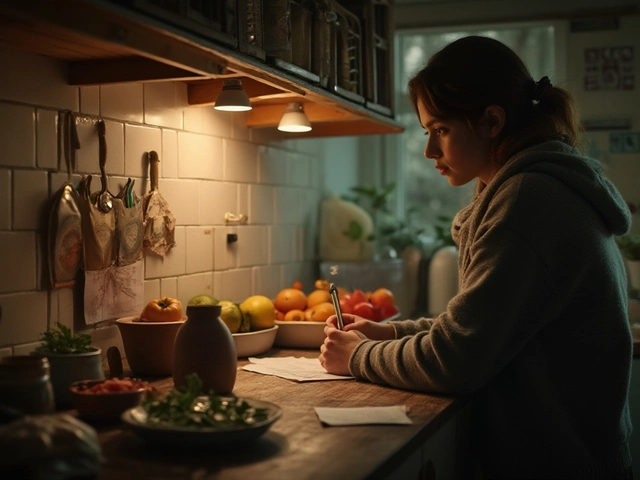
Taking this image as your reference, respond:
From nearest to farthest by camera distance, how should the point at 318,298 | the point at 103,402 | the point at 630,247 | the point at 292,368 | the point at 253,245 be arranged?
1. the point at 103,402
2. the point at 292,368
3. the point at 318,298
4. the point at 253,245
5. the point at 630,247

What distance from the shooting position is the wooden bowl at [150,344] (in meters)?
1.61

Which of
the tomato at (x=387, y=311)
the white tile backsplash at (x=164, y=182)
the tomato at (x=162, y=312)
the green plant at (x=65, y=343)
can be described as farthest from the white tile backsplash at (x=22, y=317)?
the tomato at (x=387, y=311)

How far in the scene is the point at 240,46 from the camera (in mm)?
1473

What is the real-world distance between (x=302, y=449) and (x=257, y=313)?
84 cm

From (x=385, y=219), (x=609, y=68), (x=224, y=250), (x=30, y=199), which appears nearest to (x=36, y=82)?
(x=30, y=199)

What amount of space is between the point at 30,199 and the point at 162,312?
1.19 ft

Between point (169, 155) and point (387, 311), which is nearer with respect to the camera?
point (169, 155)

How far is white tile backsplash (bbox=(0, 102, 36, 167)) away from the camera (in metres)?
1.41

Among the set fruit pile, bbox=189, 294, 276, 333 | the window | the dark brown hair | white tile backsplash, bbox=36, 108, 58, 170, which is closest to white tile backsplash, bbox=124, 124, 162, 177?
white tile backsplash, bbox=36, 108, 58, 170

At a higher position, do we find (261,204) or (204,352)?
(261,204)

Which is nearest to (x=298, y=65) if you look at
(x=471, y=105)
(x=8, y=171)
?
(x=471, y=105)

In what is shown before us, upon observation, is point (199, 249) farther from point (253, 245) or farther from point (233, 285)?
point (253, 245)

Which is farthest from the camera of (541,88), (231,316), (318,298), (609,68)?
(609,68)

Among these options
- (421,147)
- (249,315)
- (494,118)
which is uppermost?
(421,147)
